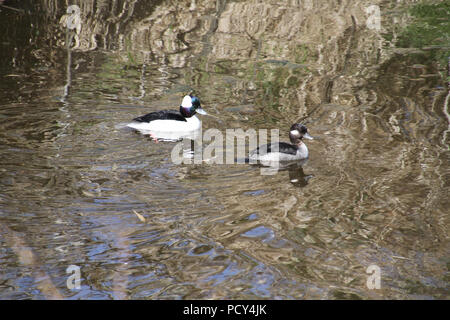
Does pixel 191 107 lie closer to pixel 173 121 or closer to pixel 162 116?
pixel 173 121

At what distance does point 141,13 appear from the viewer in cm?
1389

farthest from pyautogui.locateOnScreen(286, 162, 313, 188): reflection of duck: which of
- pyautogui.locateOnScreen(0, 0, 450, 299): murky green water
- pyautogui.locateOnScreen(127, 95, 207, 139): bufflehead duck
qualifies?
pyautogui.locateOnScreen(127, 95, 207, 139): bufflehead duck

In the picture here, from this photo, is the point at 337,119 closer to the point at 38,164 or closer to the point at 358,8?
the point at 38,164

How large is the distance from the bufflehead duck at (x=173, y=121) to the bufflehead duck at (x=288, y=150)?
1.51m

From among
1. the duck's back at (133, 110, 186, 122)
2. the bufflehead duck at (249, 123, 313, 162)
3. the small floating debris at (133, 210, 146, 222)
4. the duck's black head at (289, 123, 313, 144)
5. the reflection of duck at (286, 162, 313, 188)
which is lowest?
the small floating debris at (133, 210, 146, 222)

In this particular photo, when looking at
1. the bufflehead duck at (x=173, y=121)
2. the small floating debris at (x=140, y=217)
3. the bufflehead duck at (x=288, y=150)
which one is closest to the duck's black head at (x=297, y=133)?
the bufflehead duck at (x=288, y=150)

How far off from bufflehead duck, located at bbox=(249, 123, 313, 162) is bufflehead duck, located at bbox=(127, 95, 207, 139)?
151 centimetres

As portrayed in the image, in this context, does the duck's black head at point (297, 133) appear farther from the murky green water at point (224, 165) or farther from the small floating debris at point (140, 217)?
the small floating debris at point (140, 217)

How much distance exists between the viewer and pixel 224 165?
7.94 m

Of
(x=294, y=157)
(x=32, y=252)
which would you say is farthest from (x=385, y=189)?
(x=32, y=252)

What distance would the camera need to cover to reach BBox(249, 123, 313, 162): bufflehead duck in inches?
316

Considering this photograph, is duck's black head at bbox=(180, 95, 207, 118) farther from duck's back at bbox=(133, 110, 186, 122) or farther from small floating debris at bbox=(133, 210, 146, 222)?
small floating debris at bbox=(133, 210, 146, 222)

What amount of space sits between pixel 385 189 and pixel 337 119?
7.93 feet

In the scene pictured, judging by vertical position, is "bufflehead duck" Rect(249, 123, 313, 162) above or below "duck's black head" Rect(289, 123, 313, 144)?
below
